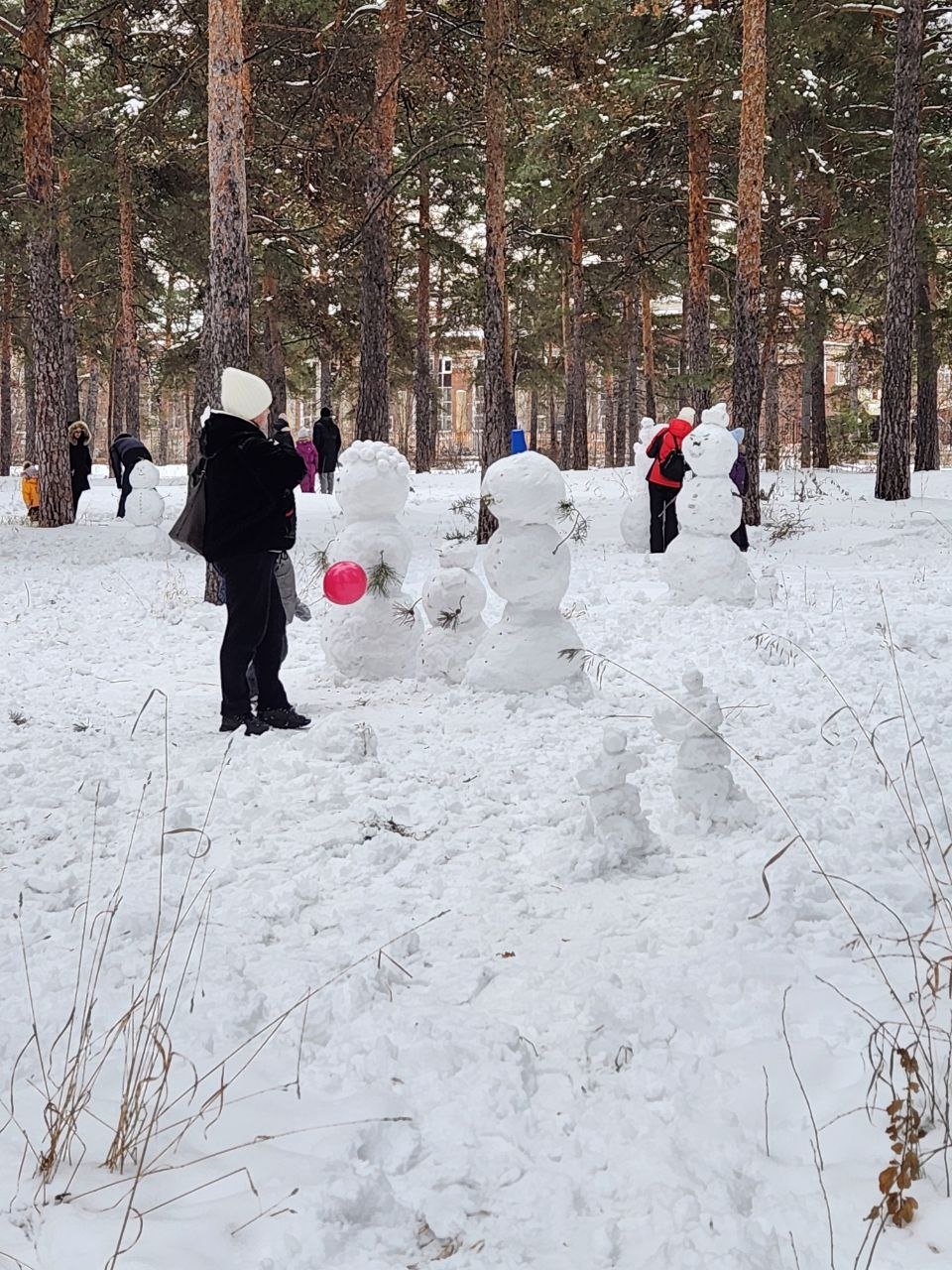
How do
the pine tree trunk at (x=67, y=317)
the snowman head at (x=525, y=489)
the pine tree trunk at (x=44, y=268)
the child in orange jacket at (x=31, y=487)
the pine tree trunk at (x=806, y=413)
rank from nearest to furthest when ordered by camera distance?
the snowman head at (x=525, y=489), the pine tree trunk at (x=44, y=268), the child in orange jacket at (x=31, y=487), the pine tree trunk at (x=67, y=317), the pine tree trunk at (x=806, y=413)

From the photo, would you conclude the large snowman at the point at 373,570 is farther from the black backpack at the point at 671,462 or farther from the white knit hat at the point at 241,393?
the black backpack at the point at 671,462

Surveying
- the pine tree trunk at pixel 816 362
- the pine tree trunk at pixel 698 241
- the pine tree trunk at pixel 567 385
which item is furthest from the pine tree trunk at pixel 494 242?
the pine tree trunk at pixel 567 385

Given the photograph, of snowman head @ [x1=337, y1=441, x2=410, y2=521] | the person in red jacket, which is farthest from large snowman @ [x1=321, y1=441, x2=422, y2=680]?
the person in red jacket

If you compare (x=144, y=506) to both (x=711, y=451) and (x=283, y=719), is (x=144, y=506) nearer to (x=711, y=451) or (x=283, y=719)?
(x=711, y=451)

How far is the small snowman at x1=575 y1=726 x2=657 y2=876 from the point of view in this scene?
3426 mm

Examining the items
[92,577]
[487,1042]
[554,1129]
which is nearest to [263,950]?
[487,1042]

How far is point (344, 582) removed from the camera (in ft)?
18.5

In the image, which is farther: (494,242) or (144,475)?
(144,475)

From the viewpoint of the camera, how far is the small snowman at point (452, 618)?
597 centimetres

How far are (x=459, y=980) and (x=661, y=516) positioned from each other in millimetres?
7926

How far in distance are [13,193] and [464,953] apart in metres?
14.7

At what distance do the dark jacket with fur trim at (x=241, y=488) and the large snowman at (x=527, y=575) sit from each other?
1281 millimetres

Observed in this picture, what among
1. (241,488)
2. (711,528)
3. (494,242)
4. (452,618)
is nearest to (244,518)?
(241,488)

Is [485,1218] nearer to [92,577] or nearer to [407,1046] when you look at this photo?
[407,1046]
